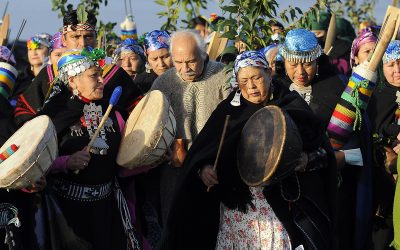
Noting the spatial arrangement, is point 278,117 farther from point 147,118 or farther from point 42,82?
point 42,82

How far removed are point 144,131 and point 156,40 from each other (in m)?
2.21

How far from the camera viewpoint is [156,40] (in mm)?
9023

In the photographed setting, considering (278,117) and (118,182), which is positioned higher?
(278,117)

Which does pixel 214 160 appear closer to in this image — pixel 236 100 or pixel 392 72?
pixel 236 100

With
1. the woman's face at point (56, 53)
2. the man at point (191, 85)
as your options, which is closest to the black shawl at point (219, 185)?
the man at point (191, 85)

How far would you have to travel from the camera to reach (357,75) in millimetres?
6914

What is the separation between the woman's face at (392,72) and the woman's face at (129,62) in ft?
9.75

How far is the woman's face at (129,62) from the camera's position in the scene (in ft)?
33.1

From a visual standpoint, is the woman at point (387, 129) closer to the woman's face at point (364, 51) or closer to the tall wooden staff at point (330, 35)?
the woman's face at point (364, 51)

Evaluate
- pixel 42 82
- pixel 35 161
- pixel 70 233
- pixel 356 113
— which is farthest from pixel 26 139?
pixel 356 113

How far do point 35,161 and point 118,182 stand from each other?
1131mm

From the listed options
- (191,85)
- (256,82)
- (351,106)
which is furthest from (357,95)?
(191,85)

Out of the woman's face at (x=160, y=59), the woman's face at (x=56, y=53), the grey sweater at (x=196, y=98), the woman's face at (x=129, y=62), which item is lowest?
the woman's face at (x=129, y=62)

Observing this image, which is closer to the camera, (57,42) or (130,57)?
(57,42)
